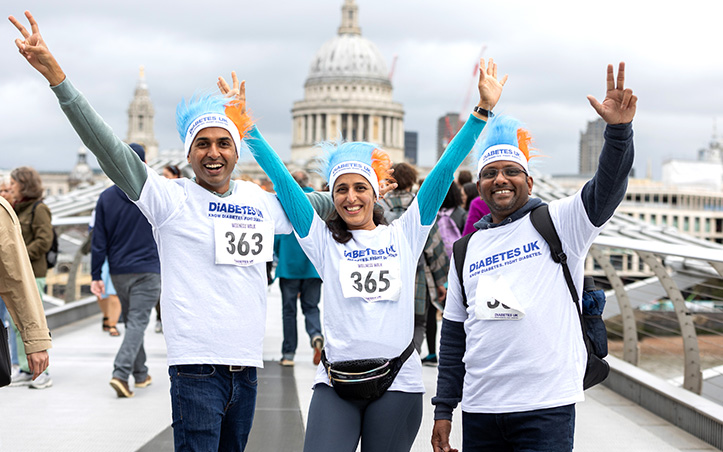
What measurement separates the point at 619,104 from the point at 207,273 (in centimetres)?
154

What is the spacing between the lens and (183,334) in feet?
10.6

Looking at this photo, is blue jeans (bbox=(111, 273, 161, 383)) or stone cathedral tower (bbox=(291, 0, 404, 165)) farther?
stone cathedral tower (bbox=(291, 0, 404, 165))

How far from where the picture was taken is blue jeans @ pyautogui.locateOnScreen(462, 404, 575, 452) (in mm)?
2965

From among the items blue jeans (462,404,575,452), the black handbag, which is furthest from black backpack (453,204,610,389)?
the black handbag

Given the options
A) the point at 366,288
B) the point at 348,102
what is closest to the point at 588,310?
the point at 366,288

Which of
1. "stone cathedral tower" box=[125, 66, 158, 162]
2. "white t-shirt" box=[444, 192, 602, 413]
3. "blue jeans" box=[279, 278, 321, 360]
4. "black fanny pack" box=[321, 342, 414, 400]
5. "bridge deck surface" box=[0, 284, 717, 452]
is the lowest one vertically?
"bridge deck surface" box=[0, 284, 717, 452]

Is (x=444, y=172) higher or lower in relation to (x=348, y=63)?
lower

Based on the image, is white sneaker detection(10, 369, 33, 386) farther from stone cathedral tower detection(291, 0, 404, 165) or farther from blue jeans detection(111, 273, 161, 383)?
stone cathedral tower detection(291, 0, 404, 165)

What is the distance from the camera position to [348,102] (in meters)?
113

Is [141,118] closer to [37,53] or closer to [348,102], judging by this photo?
[348,102]

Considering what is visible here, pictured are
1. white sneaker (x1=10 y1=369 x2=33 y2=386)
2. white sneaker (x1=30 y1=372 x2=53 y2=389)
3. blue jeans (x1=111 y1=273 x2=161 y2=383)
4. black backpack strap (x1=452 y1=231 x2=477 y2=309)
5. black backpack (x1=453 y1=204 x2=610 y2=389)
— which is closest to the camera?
black backpack (x1=453 y1=204 x2=610 y2=389)

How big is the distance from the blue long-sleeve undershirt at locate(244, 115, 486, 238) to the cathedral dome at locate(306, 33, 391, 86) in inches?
4489

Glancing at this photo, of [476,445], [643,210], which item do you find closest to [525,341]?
[476,445]

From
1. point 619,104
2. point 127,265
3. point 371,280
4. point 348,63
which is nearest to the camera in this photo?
point 619,104
